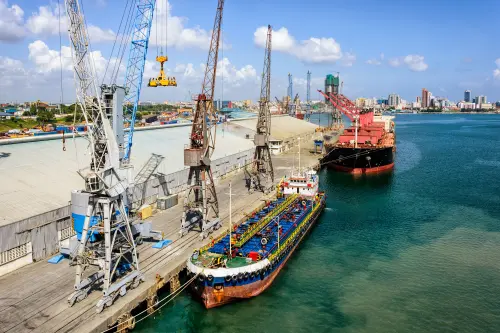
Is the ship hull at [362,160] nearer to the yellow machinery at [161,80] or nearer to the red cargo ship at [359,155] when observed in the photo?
the red cargo ship at [359,155]

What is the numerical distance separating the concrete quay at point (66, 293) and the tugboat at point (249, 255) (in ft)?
8.30

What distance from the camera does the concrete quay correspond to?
2569cm

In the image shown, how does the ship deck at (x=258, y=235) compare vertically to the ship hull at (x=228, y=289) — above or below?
above

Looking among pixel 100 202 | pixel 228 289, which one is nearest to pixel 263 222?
pixel 228 289

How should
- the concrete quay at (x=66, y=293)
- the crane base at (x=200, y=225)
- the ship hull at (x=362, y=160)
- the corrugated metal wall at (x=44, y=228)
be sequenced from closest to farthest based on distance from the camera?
1. the concrete quay at (x=66, y=293)
2. the corrugated metal wall at (x=44, y=228)
3. the crane base at (x=200, y=225)
4. the ship hull at (x=362, y=160)

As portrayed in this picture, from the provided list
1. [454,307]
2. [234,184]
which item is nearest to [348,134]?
[234,184]

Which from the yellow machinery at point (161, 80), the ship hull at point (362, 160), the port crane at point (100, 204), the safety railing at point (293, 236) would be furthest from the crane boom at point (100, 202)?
the ship hull at point (362, 160)

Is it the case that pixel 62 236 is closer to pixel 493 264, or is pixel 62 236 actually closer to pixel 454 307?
pixel 454 307

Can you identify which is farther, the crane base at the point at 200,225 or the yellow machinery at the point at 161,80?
the yellow machinery at the point at 161,80

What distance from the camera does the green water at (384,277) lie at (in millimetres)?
30922

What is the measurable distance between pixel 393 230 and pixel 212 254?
27341mm

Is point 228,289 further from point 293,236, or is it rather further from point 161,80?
point 161,80

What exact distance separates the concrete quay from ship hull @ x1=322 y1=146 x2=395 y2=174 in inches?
2293

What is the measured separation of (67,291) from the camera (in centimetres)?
2991
